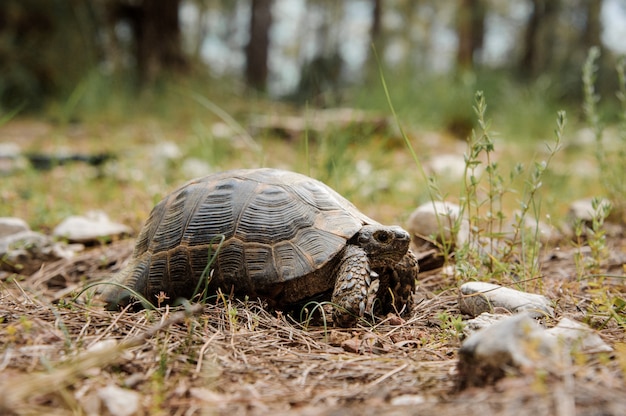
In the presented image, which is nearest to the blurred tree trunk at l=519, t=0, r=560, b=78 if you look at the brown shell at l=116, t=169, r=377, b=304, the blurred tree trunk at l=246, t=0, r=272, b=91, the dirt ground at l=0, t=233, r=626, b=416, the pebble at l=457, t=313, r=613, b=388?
the blurred tree trunk at l=246, t=0, r=272, b=91

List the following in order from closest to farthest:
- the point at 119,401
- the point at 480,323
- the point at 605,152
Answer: the point at 119,401 < the point at 480,323 < the point at 605,152

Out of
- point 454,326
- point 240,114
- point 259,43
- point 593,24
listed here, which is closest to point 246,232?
point 454,326

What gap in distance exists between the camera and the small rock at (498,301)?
1.93 m

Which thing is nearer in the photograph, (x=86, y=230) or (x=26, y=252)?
(x=26, y=252)

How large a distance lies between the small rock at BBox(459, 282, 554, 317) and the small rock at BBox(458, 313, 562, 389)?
60 centimetres

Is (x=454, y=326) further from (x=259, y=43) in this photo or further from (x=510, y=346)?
(x=259, y=43)

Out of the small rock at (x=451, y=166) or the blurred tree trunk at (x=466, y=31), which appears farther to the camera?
the blurred tree trunk at (x=466, y=31)

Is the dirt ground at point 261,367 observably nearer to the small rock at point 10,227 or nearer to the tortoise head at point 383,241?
the tortoise head at point 383,241

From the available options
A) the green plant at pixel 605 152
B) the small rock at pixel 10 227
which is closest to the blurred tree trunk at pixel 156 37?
the small rock at pixel 10 227

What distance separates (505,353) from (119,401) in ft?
2.96

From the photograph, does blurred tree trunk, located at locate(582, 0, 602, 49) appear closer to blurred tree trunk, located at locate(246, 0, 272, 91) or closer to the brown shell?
blurred tree trunk, located at locate(246, 0, 272, 91)

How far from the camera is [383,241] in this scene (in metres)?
2.07

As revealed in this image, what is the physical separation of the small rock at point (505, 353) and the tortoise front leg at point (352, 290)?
0.62 meters

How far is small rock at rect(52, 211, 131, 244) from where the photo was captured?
328 cm
